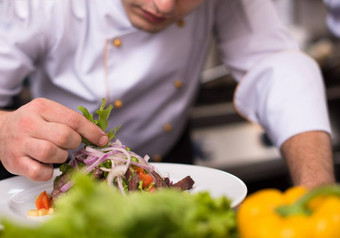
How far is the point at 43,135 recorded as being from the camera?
953 mm

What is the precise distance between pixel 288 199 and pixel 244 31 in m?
1.26

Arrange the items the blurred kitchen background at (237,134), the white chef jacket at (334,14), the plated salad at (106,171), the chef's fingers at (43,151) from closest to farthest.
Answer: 1. the chef's fingers at (43,151)
2. the plated salad at (106,171)
3. the white chef jacket at (334,14)
4. the blurred kitchen background at (237,134)

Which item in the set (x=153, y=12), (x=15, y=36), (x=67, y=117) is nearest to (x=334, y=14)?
(x=153, y=12)

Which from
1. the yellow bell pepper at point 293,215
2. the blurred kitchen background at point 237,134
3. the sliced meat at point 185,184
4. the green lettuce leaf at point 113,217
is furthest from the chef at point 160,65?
the blurred kitchen background at point 237,134

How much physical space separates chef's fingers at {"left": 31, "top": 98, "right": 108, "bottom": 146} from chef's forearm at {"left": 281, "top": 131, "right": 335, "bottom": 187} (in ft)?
1.80

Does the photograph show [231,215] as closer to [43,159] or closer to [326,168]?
[43,159]

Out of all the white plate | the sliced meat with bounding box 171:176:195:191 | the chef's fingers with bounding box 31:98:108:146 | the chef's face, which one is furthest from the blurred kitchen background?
the chef's fingers with bounding box 31:98:108:146

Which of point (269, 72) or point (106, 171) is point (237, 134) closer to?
point (269, 72)

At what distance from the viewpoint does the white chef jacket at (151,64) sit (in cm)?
143

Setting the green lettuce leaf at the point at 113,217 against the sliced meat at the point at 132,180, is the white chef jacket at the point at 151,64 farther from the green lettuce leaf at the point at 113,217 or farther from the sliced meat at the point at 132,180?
the green lettuce leaf at the point at 113,217

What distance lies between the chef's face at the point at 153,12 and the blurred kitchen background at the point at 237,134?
1.72m

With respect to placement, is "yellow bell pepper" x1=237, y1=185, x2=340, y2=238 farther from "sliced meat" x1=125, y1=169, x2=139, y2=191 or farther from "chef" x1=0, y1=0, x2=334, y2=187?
"chef" x1=0, y1=0, x2=334, y2=187

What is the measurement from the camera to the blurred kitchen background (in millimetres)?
3201

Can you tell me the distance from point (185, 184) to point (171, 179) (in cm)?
12
